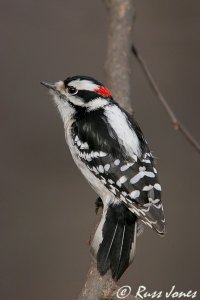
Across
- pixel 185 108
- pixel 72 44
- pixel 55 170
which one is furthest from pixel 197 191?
pixel 72 44

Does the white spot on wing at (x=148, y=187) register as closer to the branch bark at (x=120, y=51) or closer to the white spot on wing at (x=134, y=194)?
the white spot on wing at (x=134, y=194)

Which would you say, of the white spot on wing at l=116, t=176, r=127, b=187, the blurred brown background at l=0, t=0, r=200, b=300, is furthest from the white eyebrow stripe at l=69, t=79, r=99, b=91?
the blurred brown background at l=0, t=0, r=200, b=300

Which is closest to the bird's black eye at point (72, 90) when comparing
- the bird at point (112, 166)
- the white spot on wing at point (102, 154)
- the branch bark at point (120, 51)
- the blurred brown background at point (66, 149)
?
the bird at point (112, 166)

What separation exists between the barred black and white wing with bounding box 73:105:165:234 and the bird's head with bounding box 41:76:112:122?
0.09 meters

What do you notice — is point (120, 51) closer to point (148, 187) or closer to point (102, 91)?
point (102, 91)

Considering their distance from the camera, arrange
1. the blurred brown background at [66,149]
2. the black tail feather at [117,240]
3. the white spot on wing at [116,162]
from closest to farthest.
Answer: the black tail feather at [117,240] < the white spot on wing at [116,162] < the blurred brown background at [66,149]

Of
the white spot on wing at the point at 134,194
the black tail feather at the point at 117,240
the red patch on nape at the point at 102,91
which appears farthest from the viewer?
the red patch on nape at the point at 102,91

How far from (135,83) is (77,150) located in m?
2.22

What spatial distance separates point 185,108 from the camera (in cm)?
513

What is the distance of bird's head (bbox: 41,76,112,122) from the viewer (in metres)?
3.20

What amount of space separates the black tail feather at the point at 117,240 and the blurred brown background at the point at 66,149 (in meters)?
1.47

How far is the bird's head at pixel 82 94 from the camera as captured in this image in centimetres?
320

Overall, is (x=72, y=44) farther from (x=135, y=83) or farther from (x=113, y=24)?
(x=113, y=24)

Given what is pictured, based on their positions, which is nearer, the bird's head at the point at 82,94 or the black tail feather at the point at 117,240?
the black tail feather at the point at 117,240
